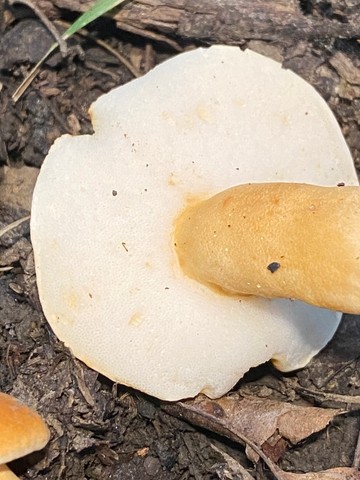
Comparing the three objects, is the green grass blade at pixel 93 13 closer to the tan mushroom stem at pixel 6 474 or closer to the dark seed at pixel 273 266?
the dark seed at pixel 273 266

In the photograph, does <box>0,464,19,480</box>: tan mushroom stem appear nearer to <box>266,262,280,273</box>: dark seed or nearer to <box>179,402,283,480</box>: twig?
<box>179,402,283,480</box>: twig

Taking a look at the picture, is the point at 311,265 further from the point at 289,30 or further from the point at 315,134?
the point at 289,30

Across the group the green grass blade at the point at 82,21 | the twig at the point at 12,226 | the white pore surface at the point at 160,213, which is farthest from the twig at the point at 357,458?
the green grass blade at the point at 82,21

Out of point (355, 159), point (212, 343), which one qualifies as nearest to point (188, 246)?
point (212, 343)

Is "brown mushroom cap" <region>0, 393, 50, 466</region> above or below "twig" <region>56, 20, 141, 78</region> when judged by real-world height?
below

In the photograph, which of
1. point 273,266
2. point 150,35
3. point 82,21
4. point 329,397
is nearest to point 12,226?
Answer: point 82,21

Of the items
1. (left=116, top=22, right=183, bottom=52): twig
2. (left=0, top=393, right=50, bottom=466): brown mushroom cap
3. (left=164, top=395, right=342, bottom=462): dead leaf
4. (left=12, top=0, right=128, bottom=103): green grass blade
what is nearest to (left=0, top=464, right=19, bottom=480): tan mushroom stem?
(left=0, top=393, right=50, bottom=466): brown mushroom cap

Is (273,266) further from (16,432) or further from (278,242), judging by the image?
(16,432)

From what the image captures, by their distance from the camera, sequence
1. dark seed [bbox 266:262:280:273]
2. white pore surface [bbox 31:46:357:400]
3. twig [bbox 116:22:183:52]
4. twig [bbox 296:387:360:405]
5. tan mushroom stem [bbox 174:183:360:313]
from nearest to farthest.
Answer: tan mushroom stem [bbox 174:183:360:313] < dark seed [bbox 266:262:280:273] < white pore surface [bbox 31:46:357:400] < twig [bbox 296:387:360:405] < twig [bbox 116:22:183:52]
